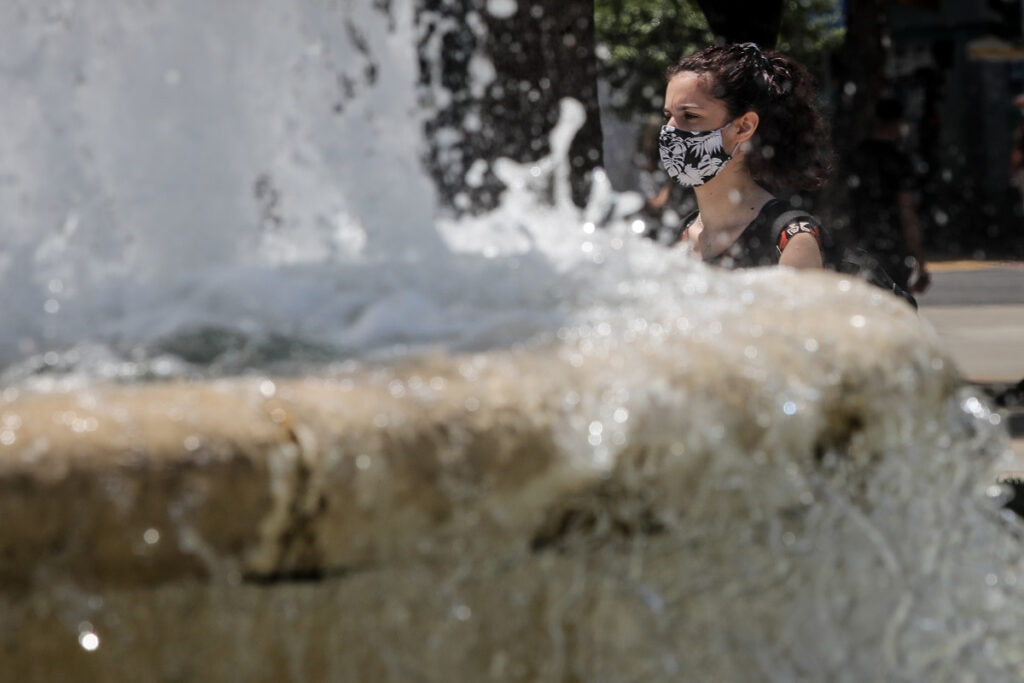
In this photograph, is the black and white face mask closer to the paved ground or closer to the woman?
the woman

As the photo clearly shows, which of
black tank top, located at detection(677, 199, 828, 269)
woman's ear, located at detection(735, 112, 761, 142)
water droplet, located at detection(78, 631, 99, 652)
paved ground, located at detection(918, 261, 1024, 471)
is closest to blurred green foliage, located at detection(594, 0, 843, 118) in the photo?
paved ground, located at detection(918, 261, 1024, 471)

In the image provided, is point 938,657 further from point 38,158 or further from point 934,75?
point 934,75

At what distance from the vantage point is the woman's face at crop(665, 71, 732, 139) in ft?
11.9

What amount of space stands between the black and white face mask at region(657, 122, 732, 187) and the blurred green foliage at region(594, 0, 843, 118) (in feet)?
83.9

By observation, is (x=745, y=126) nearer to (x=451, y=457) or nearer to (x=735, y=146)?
(x=735, y=146)

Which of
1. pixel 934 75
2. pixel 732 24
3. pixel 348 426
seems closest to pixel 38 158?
pixel 348 426

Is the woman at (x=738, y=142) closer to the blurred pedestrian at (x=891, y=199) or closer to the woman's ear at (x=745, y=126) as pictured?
the woman's ear at (x=745, y=126)

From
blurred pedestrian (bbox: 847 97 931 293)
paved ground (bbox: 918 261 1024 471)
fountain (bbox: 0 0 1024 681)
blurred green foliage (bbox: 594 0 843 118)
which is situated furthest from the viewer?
blurred green foliage (bbox: 594 0 843 118)

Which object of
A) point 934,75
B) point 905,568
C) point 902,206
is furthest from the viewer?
point 934,75

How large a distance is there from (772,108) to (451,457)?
217 centimetres

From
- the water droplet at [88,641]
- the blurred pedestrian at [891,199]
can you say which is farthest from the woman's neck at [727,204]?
the blurred pedestrian at [891,199]

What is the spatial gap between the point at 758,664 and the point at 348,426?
0.67 m

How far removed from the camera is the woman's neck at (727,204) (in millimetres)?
3596

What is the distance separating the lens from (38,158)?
2.88 metres
